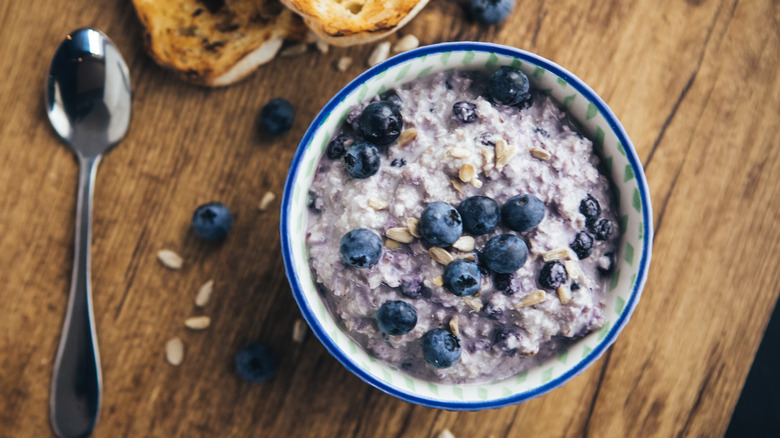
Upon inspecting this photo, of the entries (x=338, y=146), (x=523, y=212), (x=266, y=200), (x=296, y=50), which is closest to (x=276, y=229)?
(x=266, y=200)

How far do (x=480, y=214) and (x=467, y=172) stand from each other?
9 cm

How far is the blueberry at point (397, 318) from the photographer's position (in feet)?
3.80

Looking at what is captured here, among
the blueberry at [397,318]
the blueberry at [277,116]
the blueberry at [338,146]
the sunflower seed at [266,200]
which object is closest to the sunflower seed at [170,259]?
the sunflower seed at [266,200]

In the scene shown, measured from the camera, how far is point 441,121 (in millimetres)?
1293

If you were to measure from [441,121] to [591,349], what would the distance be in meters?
0.58

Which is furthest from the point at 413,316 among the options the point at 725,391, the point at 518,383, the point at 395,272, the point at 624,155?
the point at 725,391

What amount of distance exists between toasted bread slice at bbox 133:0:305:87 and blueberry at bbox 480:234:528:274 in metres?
0.81

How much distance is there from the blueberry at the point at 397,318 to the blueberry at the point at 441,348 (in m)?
0.05

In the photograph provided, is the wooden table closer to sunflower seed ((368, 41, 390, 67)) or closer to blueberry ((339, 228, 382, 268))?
sunflower seed ((368, 41, 390, 67))

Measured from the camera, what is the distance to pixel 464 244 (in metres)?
1.19

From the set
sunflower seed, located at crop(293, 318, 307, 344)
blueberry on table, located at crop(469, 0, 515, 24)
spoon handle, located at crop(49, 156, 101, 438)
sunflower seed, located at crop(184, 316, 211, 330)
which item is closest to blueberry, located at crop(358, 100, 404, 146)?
blueberry on table, located at crop(469, 0, 515, 24)

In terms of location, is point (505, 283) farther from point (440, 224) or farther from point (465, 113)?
point (465, 113)

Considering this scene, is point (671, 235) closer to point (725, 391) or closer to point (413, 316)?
point (725, 391)

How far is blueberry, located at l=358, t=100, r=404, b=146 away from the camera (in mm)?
1218
